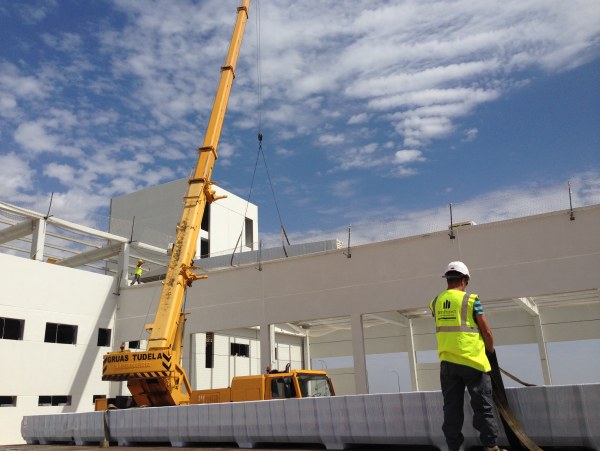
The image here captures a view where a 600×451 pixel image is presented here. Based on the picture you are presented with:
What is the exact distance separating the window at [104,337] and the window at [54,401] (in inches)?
126

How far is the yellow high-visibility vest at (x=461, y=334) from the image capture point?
A: 5488 millimetres

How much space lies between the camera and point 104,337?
27.3 m

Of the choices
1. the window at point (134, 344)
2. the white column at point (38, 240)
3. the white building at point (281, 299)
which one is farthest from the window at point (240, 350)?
the white column at point (38, 240)

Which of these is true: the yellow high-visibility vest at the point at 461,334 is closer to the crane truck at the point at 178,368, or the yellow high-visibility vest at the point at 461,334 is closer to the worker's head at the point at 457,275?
the worker's head at the point at 457,275

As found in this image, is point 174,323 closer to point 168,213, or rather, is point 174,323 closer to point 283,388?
point 283,388

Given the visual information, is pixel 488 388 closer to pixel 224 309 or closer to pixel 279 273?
pixel 279 273

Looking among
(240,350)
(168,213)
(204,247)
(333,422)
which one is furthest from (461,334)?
(168,213)

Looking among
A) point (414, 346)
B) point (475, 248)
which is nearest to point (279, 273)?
point (475, 248)

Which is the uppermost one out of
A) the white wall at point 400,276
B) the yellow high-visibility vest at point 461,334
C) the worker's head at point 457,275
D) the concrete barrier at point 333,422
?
the white wall at point 400,276

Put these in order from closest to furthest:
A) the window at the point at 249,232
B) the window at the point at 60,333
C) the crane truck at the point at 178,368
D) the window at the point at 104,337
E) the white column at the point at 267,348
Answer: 1. the crane truck at the point at 178,368
2. the white column at the point at 267,348
3. the window at the point at 60,333
4. the window at the point at 104,337
5. the window at the point at 249,232

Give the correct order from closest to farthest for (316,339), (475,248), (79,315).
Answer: (475,248) → (79,315) → (316,339)

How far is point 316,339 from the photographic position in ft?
130

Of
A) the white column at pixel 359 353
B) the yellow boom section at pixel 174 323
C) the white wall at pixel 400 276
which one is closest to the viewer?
the yellow boom section at pixel 174 323

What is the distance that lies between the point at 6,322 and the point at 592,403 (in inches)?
887
